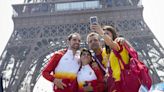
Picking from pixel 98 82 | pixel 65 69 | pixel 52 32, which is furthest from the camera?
pixel 52 32

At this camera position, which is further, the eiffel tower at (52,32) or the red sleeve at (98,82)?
the eiffel tower at (52,32)

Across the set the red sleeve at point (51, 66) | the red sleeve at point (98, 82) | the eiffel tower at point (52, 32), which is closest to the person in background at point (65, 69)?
the red sleeve at point (51, 66)

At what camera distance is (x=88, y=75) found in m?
4.99

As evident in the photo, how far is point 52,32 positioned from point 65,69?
27107 millimetres

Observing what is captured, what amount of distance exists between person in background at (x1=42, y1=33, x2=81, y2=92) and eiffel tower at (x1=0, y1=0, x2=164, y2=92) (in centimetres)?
2514

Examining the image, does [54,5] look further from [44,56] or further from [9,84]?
[9,84]

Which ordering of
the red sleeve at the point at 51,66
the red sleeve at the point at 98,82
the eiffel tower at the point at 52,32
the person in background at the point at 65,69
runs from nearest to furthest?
the red sleeve at the point at 98,82 → the person in background at the point at 65,69 → the red sleeve at the point at 51,66 → the eiffel tower at the point at 52,32

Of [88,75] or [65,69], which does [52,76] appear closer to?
[65,69]

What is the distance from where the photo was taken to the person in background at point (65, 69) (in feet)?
16.5

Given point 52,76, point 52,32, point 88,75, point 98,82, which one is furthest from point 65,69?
point 52,32

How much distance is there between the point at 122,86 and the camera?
4629 millimetres

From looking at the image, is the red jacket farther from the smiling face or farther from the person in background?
the smiling face

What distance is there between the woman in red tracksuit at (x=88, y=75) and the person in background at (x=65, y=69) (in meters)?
0.09

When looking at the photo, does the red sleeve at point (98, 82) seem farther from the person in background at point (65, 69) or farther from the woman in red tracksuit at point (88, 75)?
the person in background at point (65, 69)
